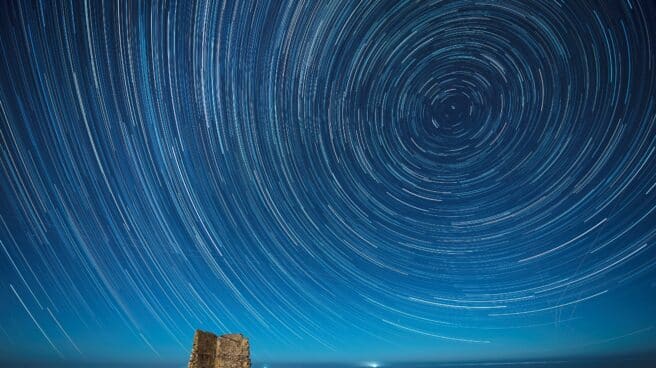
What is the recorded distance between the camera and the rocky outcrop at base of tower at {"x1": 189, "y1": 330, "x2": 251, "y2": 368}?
A: 9125 mm

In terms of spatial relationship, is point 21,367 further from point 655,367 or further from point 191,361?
point 655,367

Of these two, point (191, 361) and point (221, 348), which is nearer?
point (191, 361)

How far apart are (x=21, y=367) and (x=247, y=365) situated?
179 m

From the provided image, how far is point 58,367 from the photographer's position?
469ft

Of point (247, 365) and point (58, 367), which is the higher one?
point (58, 367)

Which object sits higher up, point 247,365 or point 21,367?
point 21,367

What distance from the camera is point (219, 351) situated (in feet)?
32.3

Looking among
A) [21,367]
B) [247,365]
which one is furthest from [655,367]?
[21,367]

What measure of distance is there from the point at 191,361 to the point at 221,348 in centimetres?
115

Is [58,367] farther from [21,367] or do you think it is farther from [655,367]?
[655,367]

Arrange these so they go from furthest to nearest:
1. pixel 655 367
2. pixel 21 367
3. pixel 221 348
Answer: pixel 21 367
pixel 655 367
pixel 221 348

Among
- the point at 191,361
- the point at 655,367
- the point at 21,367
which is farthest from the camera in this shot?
the point at 21,367

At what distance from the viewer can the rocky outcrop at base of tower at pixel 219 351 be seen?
359 inches

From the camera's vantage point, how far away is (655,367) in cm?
5178
